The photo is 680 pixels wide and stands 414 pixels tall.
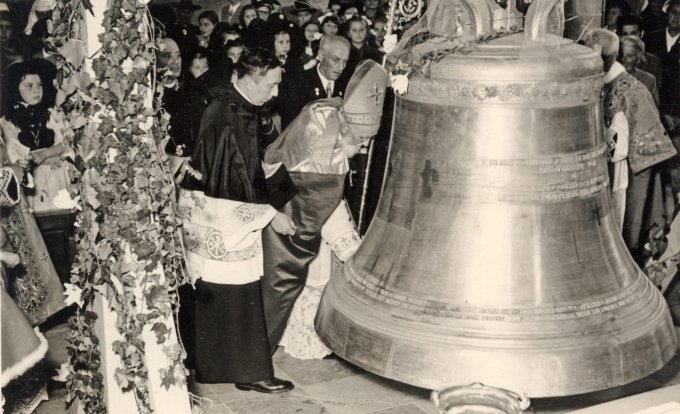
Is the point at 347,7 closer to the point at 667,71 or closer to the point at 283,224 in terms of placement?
the point at 667,71

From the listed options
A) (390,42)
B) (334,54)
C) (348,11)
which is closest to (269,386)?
(334,54)

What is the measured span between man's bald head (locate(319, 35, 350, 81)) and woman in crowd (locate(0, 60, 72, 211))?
1815mm

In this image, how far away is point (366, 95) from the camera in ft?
11.4

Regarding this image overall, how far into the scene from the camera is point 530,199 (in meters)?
2.78

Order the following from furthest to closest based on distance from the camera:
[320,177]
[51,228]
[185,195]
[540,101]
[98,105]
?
1. [51,228]
2. [320,177]
3. [185,195]
4. [98,105]
5. [540,101]

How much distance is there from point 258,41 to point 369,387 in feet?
13.4

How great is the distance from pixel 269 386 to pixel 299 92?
111 inches

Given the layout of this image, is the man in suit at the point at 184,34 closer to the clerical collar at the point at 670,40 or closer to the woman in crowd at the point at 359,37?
the woman in crowd at the point at 359,37

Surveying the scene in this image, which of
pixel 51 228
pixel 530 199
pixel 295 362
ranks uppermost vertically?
pixel 530 199

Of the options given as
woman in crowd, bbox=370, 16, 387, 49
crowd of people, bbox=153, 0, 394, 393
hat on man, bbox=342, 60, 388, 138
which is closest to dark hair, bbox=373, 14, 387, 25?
woman in crowd, bbox=370, 16, 387, 49

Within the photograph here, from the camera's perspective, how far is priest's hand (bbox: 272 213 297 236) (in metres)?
4.92

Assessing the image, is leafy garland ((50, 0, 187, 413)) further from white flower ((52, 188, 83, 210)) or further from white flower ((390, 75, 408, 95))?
white flower ((390, 75, 408, 95))

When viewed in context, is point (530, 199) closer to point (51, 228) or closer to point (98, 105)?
point (98, 105)

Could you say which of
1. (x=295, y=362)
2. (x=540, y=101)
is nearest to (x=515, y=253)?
(x=540, y=101)
